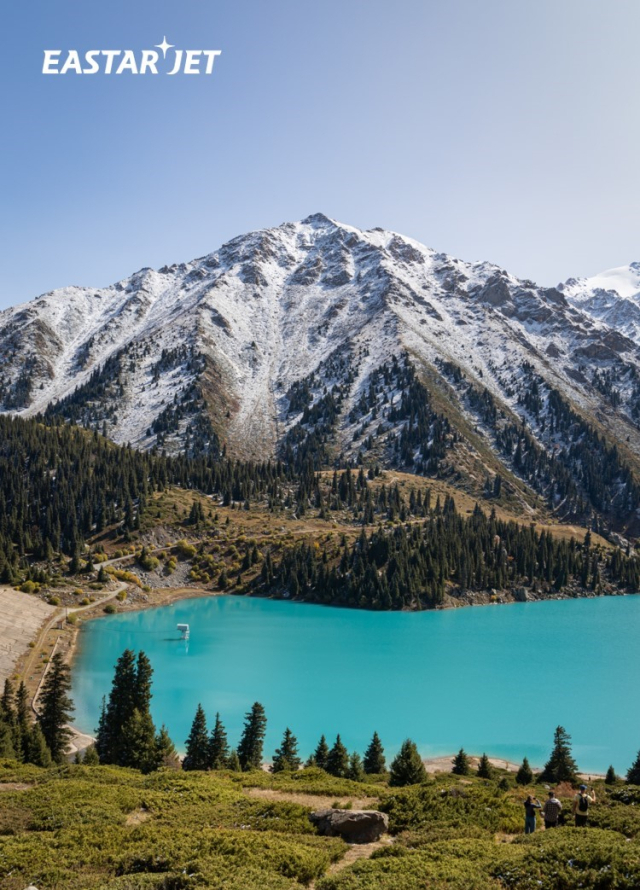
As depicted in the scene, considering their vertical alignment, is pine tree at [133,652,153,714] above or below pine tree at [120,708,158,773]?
above

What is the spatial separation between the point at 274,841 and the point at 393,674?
6650 centimetres

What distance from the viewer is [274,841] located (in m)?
22.9

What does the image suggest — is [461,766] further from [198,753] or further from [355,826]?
[355,826]

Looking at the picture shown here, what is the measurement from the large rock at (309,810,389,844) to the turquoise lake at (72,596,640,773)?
117ft

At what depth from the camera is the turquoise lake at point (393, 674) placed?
6488 cm

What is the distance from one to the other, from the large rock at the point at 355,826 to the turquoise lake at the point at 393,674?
35650mm

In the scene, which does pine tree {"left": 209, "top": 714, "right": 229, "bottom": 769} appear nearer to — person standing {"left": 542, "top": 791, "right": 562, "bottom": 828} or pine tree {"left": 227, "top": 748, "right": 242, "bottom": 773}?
pine tree {"left": 227, "top": 748, "right": 242, "bottom": 773}

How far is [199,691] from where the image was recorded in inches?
3044

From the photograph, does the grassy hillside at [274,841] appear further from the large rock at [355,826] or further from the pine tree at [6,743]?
the pine tree at [6,743]

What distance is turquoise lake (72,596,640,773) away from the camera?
213 ft

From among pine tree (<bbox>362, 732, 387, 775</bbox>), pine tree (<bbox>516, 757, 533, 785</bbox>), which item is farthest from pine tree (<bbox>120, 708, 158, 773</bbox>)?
pine tree (<bbox>516, 757, 533, 785</bbox>)

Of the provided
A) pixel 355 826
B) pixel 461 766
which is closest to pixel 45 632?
pixel 461 766

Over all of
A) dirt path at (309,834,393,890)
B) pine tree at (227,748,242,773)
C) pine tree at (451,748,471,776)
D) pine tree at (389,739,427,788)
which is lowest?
pine tree at (227,748,242,773)

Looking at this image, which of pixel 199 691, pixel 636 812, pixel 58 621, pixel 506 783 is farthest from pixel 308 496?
pixel 636 812
